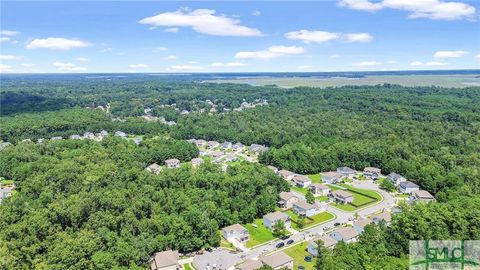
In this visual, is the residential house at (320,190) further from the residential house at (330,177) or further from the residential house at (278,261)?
the residential house at (278,261)

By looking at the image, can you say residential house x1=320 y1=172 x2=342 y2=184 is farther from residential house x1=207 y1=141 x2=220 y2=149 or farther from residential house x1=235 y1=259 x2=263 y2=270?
residential house x1=207 y1=141 x2=220 y2=149

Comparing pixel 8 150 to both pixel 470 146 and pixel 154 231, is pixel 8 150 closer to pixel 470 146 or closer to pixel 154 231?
pixel 154 231

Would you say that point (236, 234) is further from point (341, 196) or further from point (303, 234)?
point (341, 196)

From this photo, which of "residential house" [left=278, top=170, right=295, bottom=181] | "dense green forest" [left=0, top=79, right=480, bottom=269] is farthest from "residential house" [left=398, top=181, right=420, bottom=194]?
"residential house" [left=278, top=170, right=295, bottom=181]

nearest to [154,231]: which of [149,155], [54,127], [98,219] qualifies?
[98,219]

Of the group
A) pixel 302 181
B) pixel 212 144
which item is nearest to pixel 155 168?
pixel 212 144

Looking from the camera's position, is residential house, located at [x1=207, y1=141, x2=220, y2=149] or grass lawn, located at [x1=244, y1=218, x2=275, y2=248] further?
residential house, located at [x1=207, y1=141, x2=220, y2=149]

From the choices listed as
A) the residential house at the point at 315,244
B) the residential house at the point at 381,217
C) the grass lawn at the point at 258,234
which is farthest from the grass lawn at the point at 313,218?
the residential house at the point at 315,244
